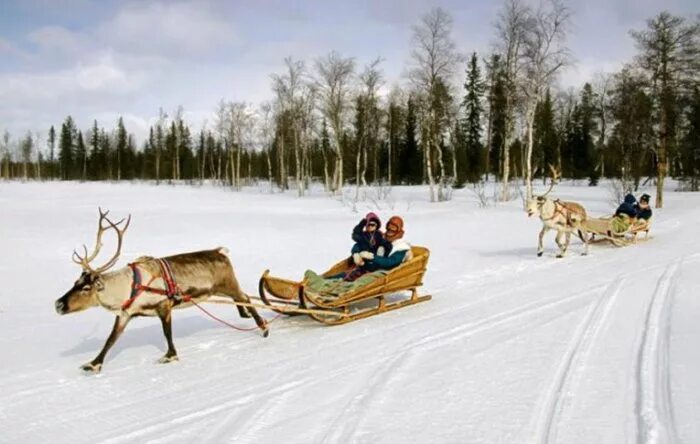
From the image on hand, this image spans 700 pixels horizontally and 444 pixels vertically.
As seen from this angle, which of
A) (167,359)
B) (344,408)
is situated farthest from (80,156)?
(344,408)

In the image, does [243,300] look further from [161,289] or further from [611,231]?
[611,231]

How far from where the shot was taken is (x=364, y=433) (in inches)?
172

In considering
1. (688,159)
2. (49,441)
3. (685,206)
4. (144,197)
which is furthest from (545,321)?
(688,159)

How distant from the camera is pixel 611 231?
624 inches

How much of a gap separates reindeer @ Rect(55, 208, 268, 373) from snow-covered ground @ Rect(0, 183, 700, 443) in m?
0.50

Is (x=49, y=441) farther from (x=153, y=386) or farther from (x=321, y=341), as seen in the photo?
(x=321, y=341)

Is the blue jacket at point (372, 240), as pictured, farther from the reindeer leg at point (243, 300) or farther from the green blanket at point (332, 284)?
the reindeer leg at point (243, 300)

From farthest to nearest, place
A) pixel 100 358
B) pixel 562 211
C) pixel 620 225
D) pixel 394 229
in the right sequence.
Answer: pixel 620 225 < pixel 562 211 < pixel 394 229 < pixel 100 358

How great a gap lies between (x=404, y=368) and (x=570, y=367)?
5.51 feet

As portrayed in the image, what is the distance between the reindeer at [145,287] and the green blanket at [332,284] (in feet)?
4.16

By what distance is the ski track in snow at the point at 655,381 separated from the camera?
14.1 feet

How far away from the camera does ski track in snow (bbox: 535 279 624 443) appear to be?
175 inches

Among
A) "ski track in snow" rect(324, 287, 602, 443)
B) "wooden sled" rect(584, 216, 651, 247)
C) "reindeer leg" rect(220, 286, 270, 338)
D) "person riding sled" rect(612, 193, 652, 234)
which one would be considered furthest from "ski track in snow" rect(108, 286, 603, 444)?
"person riding sled" rect(612, 193, 652, 234)

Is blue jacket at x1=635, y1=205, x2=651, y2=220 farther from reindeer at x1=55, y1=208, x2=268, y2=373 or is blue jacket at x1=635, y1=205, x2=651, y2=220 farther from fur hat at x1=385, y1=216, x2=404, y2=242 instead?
reindeer at x1=55, y1=208, x2=268, y2=373
